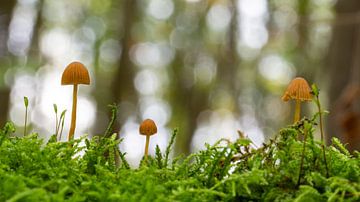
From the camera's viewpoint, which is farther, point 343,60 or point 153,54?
point 153,54

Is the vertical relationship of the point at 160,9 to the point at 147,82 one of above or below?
above

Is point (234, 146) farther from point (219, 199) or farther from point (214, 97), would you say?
→ point (214, 97)

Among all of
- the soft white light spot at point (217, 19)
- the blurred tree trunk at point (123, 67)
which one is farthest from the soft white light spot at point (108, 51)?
the blurred tree trunk at point (123, 67)

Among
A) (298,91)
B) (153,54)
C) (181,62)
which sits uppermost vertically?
(153,54)

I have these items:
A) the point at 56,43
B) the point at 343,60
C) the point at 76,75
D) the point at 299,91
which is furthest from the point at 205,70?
the point at 299,91

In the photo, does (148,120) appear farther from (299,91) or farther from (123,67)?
(123,67)

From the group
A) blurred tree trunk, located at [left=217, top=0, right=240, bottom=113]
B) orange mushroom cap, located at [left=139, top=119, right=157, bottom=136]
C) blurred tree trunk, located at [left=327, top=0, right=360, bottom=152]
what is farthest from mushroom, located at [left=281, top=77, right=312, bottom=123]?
blurred tree trunk, located at [left=217, top=0, right=240, bottom=113]

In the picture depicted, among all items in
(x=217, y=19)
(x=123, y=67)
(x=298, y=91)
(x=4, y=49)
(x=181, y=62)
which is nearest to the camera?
(x=298, y=91)

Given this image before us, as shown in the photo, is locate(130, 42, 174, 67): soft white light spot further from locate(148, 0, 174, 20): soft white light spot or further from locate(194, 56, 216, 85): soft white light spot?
locate(194, 56, 216, 85): soft white light spot
